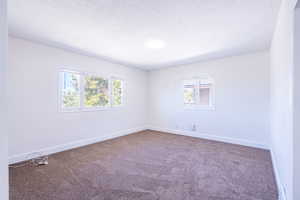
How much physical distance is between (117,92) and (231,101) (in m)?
3.53

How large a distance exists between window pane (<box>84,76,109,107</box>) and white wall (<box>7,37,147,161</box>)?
0.25 meters

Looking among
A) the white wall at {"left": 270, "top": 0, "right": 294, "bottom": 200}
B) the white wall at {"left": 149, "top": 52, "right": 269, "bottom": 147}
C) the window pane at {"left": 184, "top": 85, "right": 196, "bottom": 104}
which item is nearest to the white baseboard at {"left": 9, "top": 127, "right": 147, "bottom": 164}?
the white wall at {"left": 149, "top": 52, "right": 269, "bottom": 147}

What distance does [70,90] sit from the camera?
3.67m

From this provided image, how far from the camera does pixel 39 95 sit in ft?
10.2

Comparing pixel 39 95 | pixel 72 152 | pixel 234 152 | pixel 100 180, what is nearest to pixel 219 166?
pixel 234 152

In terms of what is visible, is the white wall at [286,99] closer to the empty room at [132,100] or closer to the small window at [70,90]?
the empty room at [132,100]

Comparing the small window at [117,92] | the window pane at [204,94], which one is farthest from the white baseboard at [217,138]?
the small window at [117,92]

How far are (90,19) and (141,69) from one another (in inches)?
140

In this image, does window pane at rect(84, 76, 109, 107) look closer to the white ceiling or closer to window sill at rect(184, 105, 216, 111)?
the white ceiling

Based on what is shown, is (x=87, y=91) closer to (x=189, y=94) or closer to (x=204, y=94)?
(x=189, y=94)

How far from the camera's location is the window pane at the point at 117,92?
4.76 m

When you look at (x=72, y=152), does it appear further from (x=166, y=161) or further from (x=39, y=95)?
(x=166, y=161)

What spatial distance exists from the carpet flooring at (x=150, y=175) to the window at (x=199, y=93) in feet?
4.93

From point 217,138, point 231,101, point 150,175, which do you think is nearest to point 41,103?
point 150,175
